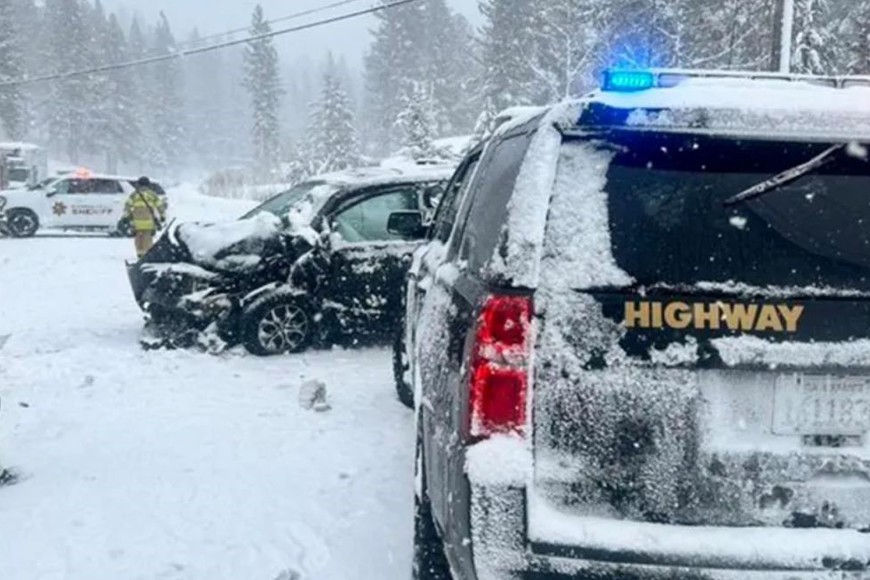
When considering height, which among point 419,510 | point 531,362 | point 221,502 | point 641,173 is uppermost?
point 641,173

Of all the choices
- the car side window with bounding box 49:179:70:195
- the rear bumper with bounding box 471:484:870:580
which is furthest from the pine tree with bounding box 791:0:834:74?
the rear bumper with bounding box 471:484:870:580

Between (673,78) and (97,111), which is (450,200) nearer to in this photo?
(673,78)

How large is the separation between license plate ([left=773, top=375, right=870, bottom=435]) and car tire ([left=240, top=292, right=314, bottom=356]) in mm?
6711

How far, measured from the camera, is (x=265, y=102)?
81.4 meters

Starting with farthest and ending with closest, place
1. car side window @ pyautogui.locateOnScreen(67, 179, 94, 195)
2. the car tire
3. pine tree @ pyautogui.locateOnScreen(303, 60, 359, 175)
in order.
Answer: pine tree @ pyautogui.locateOnScreen(303, 60, 359, 175), car side window @ pyautogui.locateOnScreen(67, 179, 94, 195), the car tire

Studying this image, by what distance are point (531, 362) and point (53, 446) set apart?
4.65 meters

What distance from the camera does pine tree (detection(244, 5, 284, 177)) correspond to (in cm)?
7994

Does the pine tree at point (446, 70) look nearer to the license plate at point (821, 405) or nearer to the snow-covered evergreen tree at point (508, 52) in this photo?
the snow-covered evergreen tree at point (508, 52)

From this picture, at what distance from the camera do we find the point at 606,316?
2.40 meters

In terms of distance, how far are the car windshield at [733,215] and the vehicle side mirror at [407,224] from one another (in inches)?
147

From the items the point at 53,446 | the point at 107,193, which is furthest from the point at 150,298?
the point at 107,193

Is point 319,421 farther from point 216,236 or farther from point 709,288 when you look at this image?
point 709,288

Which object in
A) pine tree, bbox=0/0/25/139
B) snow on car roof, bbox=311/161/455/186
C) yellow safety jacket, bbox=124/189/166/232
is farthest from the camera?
pine tree, bbox=0/0/25/139

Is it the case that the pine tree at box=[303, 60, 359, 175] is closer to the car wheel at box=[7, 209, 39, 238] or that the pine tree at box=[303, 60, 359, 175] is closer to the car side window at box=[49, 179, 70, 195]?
the car side window at box=[49, 179, 70, 195]
